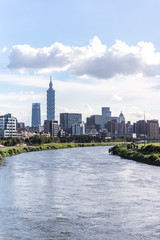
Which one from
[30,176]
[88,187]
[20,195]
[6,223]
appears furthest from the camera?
[30,176]

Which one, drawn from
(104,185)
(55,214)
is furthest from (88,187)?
(55,214)

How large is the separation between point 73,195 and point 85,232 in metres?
16.2

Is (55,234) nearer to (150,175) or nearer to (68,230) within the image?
(68,230)

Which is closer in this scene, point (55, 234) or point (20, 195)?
point (55, 234)

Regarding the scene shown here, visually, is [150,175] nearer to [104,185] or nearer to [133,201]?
[104,185]

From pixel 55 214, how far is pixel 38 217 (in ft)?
7.08

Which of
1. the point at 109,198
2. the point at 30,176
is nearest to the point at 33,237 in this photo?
the point at 109,198

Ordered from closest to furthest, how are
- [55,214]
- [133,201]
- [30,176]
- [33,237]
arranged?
1. [33,237]
2. [55,214]
3. [133,201]
4. [30,176]

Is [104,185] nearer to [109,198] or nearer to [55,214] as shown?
[109,198]

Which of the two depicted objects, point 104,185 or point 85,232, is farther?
point 104,185

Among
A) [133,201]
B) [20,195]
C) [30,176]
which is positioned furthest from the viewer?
[30,176]

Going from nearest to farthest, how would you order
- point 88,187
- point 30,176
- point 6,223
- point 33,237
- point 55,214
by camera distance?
point 33,237
point 6,223
point 55,214
point 88,187
point 30,176

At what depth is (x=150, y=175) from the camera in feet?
232

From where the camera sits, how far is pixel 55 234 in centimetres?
3247
